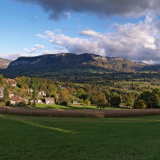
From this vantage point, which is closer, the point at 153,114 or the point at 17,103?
the point at 153,114

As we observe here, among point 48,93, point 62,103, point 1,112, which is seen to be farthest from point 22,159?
point 48,93

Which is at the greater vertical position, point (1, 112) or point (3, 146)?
point (3, 146)

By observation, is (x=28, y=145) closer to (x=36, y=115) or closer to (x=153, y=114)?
(x=36, y=115)

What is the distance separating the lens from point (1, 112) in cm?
4516

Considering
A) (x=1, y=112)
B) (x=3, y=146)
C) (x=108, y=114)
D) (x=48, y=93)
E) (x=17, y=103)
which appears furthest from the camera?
(x=48, y=93)

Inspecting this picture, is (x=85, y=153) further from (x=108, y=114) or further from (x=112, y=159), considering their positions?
(x=108, y=114)

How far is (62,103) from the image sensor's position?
297 feet

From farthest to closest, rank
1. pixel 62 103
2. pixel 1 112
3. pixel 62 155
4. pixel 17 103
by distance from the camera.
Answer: pixel 62 103
pixel 17 103
pixel 1 112
pixel 62 155

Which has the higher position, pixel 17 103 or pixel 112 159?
pixel 112 159

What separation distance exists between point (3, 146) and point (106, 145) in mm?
9261

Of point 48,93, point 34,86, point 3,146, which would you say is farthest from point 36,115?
point 34,86

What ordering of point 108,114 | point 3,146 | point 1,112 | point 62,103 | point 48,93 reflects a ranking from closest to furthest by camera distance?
point 3,146 → point 108,114 → point 1,112 → point 62,103 → point 48,93

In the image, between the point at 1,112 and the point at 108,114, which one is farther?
the point at 1,112

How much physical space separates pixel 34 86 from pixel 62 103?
49189mm
